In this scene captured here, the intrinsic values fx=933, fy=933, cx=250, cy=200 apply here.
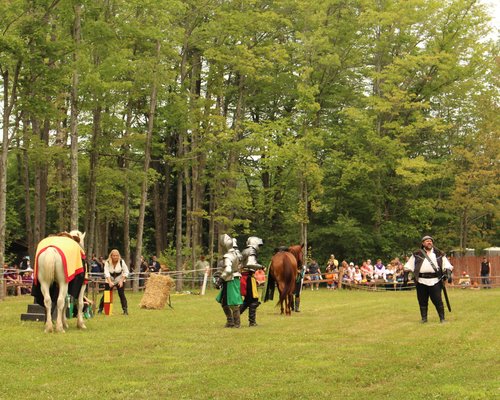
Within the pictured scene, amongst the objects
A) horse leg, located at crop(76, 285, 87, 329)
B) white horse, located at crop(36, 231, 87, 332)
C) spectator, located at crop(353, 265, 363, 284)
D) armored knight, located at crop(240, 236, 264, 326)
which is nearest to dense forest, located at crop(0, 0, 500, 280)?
spectator, located at crop(353, 265, 363, 284)

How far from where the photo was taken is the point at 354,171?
50719 millimetres

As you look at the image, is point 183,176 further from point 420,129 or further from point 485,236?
point 485,236

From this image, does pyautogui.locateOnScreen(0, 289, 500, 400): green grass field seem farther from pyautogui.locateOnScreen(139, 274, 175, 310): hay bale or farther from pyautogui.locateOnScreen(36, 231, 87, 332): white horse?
pyautogui.locateOnScreen(139, 274, 175, 310): hay bale

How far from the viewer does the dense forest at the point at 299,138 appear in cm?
4284

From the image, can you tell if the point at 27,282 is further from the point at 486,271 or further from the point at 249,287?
the point at 486,271

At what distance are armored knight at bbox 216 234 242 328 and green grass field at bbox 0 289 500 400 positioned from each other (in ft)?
1.31

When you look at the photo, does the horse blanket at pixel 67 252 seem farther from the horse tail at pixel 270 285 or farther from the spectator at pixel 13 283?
the spectator at pixel 13 283

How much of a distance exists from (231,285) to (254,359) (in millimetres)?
5425

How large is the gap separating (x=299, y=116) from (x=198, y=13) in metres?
12.3

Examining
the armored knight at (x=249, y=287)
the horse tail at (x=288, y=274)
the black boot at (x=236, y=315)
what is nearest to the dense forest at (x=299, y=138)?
the horse tail at (x=288, y=274)

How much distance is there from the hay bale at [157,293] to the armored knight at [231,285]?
707cm

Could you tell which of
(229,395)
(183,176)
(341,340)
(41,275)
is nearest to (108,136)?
(183,176)

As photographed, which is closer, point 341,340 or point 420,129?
point 341,340

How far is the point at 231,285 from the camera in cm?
1827
